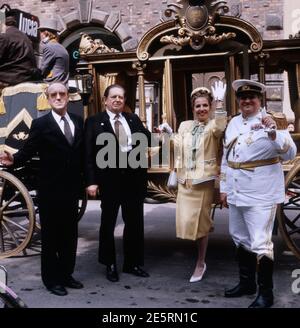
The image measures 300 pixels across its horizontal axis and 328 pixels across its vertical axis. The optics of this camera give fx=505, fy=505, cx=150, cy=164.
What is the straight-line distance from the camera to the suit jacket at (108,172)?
430 cm

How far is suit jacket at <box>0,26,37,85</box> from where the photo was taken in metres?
5.62

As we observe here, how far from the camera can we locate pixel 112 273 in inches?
178

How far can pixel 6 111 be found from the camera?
5430 millimetres

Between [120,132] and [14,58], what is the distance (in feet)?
6.56

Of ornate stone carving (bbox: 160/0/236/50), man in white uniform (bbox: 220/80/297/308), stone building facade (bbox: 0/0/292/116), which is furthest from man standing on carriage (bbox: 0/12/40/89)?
stone building facade (bbox: 0/0/292/116)

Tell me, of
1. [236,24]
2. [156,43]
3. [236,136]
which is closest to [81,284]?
[236,136]

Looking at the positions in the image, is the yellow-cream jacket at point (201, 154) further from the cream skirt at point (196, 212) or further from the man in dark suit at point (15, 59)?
the man in dark suit at point (15, 59)

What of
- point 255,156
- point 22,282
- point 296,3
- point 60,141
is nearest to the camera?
point 255,156

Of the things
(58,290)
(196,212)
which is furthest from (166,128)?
(58,290)

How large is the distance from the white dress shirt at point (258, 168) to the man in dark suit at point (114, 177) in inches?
40.2

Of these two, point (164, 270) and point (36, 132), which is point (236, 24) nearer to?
point (36, 132)

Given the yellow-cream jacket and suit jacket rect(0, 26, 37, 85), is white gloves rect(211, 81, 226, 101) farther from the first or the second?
suit jacket rect(0, 26, 37, 85)

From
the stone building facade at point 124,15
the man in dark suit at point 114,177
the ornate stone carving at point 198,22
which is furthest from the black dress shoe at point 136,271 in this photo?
the stone building facade at point 124,15

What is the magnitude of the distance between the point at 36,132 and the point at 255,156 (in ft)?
5.91
